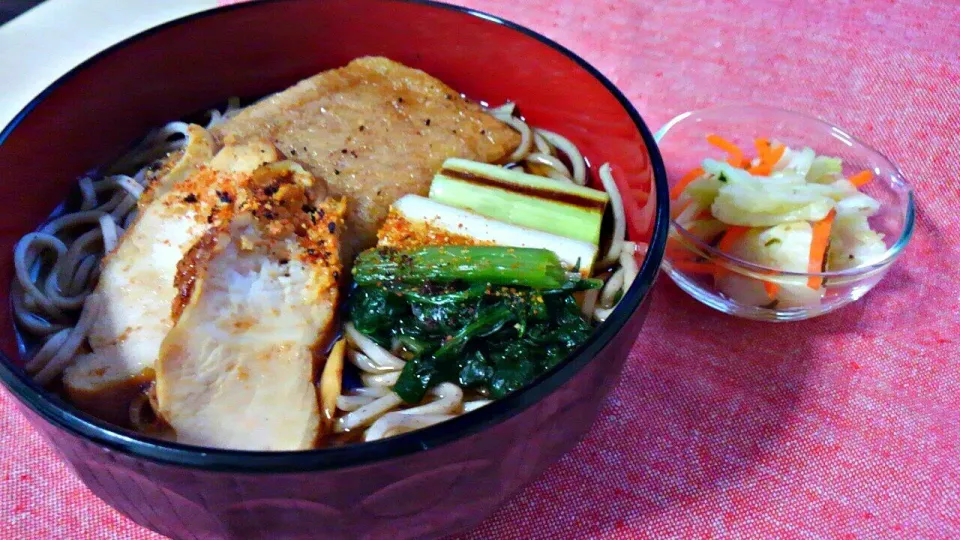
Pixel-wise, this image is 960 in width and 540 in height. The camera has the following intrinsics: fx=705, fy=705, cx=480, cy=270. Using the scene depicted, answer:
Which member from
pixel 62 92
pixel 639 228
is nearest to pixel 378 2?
pixel 62 92

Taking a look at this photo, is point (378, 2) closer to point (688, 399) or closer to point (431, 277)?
point (431, 277)

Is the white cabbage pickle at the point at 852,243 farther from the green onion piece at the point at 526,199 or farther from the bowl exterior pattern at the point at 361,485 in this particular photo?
the bowl exterior pattern at the point at 361,485

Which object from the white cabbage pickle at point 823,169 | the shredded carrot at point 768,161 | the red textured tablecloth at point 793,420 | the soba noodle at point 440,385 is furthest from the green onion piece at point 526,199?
the white cabbage pickle at point 823,169

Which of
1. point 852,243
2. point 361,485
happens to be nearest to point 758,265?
A: point 852,243

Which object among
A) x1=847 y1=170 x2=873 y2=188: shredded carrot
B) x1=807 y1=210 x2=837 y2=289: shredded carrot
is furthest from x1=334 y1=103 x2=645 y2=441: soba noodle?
x1=847 y1=170 x2=873 y2=188: shredded carrot

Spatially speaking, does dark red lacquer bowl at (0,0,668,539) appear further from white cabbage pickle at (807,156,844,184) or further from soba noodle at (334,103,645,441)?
white cabbage pickle at (807,156,844,184)

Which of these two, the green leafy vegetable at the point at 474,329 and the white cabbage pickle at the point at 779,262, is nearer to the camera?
the green leafy vegetable at the point at 474,329
